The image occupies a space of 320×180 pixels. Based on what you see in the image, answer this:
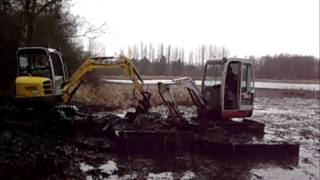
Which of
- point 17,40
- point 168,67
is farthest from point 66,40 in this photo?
point 168,67

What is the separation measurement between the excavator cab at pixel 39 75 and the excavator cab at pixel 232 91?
4.79 m

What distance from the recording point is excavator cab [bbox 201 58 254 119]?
1245 cm

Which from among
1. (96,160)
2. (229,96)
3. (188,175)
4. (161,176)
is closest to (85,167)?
(96,160)

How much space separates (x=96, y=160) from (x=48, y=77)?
3.80 metres

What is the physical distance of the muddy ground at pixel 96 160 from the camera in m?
7.82

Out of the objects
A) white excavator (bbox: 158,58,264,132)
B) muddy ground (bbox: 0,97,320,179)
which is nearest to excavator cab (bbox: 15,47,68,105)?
muddy ground (bbox: 0,97,320,179)

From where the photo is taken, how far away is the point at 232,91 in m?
12.6

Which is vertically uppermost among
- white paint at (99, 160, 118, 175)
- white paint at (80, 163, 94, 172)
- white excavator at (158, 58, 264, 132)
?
white excavator at (158, 58, 264, 132)

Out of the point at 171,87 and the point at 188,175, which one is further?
the point at 171,87

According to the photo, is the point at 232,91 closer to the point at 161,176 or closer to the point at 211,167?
the point at 211,167

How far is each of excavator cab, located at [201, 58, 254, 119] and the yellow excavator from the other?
7.67 feet

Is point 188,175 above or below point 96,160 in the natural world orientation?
below

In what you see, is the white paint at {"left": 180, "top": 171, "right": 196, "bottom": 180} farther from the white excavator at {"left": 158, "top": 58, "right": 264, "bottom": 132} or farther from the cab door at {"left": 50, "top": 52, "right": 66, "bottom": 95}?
the cab door at {"left": 50, "top": 52, "right": 66, "bottom": 95}

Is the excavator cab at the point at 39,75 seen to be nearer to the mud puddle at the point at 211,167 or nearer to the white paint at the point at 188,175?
the mud puddle at the point at 211,167
